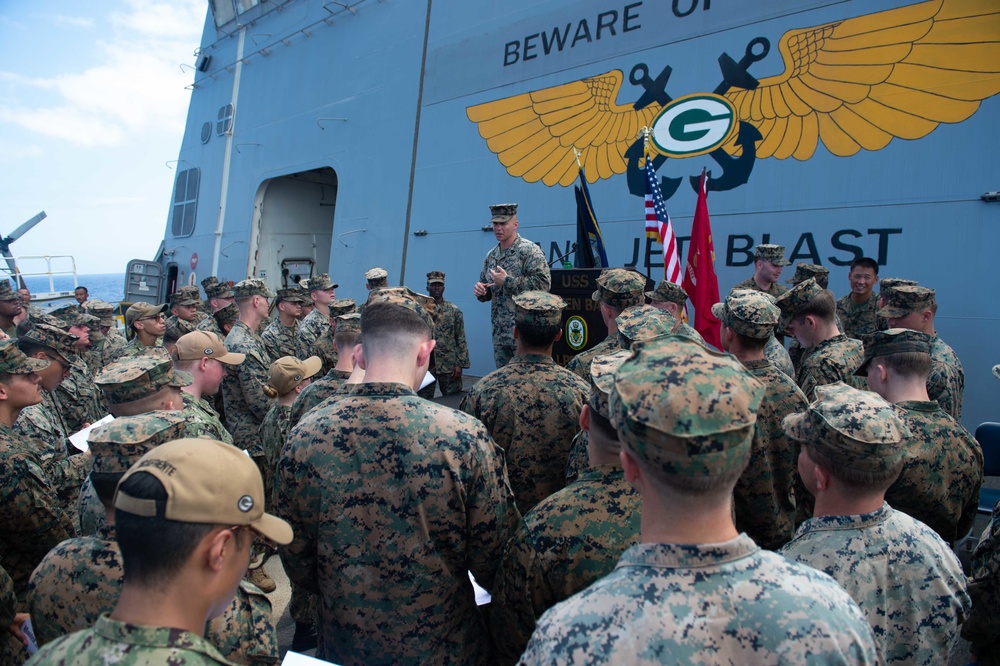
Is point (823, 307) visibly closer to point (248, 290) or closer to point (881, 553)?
point (881, 553)

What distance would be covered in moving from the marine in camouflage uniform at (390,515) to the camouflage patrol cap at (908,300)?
8.63 ft

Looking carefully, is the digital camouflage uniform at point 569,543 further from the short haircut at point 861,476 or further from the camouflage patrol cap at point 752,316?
the camouflage patrol cap at point 752,316

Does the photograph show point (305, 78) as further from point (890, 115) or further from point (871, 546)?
point (871, 546)

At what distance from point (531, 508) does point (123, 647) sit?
4.30 feet

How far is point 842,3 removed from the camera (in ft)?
16.3

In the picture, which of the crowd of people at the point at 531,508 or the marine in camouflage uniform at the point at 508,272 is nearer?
the crowd of people at the point at 531,508

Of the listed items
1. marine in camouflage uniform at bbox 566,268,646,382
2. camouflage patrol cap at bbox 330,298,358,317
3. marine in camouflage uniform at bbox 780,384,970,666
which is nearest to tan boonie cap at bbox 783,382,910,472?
marine in camouflage uniform at bbox 780,384,970,666

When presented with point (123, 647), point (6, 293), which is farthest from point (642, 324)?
point (6, 293)

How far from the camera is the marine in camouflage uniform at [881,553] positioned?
1479 mm

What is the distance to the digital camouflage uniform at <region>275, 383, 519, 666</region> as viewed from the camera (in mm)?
1680

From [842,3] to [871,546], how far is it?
16.3 feet

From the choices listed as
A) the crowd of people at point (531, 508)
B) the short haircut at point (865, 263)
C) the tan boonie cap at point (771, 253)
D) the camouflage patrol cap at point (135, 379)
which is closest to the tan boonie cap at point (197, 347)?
the crowd of people at point (531, 508)

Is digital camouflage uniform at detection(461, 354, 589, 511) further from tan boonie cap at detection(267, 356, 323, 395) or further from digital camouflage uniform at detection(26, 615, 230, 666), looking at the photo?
digital camouflage uniform at detection(26, 615, 230, 666)

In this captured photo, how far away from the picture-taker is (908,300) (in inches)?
130
